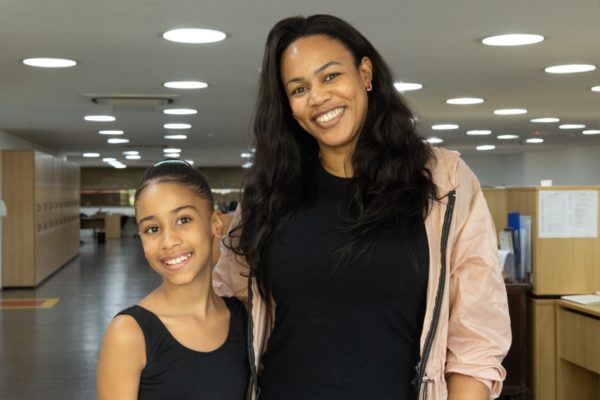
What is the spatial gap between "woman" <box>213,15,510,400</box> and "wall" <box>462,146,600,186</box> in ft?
62.6

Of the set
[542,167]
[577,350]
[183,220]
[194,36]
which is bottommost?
[577,350]

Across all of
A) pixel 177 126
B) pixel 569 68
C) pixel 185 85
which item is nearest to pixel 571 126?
pixel 177 126

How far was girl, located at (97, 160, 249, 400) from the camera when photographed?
202 cm

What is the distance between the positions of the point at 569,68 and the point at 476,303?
231 inches

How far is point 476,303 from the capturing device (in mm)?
2035

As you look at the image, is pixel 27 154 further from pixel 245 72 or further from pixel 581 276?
pixel 581 276

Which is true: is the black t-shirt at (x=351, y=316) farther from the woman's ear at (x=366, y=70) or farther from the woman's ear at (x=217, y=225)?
the woman's ear at (x=366, y=70)

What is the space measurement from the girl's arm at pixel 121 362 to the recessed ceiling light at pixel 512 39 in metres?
4.33

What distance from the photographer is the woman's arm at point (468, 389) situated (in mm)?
2037

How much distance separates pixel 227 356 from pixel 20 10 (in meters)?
3.29

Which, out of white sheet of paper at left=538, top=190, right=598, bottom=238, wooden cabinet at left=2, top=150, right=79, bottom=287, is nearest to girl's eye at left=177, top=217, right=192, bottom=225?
white sheet of paper at left=538, top=190, right=598, bottom=238

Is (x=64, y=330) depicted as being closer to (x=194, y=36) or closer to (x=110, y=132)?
(x=110, y=132)

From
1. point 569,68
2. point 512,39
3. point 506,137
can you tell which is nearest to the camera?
point 512,39

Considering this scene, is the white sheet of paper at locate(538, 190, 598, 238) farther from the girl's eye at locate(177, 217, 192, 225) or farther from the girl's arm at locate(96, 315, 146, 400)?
the girl's arm at locate(96, 315, 146, 400)
